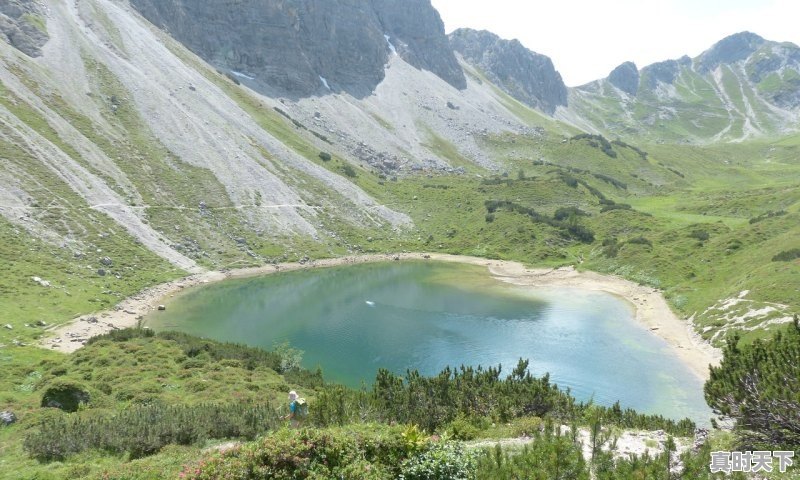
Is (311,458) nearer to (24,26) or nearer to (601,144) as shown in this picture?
(24,26)

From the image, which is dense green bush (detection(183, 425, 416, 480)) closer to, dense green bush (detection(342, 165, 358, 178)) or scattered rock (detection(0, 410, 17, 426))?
scattered rock (detection(0, 410, 17, 426))

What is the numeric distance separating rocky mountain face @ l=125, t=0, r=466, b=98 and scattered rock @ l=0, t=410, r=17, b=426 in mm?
148538

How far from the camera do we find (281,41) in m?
170

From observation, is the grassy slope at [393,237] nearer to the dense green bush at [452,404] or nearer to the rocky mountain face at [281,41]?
the dense green bush at [452,404]

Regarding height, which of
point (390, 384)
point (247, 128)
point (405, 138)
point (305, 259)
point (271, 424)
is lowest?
point (271, 424)

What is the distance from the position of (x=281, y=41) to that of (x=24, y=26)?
82.6 metres

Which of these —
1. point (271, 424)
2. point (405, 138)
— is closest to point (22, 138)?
point (271, 424)

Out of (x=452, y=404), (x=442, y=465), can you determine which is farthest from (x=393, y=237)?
(x=442, y=465)

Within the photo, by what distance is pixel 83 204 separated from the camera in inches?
2793

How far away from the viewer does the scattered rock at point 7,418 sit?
78.7 ft

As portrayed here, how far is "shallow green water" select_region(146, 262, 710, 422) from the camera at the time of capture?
41.8m

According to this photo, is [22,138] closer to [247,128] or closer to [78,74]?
[78,74]

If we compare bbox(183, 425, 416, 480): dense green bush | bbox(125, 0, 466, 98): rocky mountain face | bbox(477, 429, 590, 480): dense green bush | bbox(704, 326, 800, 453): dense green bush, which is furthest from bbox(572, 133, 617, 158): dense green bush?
bbox(183, 425, 416, 480): dense green bush

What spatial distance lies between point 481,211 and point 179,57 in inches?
3777
